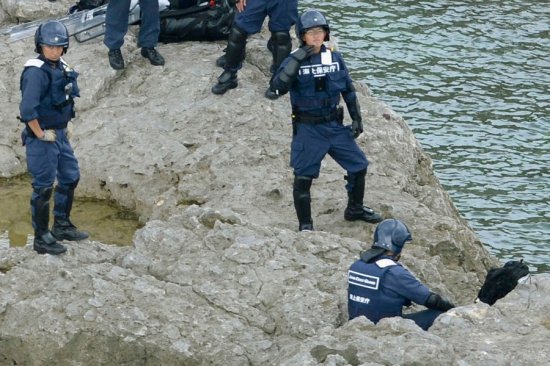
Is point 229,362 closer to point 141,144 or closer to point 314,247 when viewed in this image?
point 314,247

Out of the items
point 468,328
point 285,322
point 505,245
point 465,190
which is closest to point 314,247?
point 285,322

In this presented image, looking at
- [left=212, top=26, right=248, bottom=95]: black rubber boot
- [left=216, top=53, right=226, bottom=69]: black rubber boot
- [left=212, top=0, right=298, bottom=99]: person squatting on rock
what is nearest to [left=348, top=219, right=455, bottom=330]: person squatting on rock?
[left=212, top=0, right=298, bottom=99]: person squatting on rock

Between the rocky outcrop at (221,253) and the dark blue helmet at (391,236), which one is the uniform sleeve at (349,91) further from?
the dark blue helmet at (391,236)

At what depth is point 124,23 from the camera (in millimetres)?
15414

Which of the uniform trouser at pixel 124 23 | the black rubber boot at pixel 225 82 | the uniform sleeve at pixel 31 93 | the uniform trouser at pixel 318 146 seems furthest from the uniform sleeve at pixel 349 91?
the uniform trouser at pixel 124 23

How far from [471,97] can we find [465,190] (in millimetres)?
3693

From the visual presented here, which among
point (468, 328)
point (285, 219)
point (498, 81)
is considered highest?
point (468, 328)

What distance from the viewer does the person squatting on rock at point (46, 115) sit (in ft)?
36.8

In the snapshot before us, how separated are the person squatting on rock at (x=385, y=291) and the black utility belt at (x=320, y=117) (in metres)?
2.19

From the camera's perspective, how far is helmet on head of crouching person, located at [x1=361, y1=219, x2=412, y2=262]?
10.6 meters

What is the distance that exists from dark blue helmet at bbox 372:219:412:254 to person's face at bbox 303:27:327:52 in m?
2.34

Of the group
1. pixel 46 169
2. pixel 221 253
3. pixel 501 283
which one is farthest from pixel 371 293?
pixel 46 169

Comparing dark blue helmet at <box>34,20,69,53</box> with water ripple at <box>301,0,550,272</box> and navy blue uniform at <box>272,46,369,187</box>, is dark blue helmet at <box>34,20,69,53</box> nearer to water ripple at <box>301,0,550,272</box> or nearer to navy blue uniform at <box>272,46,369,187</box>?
navy blue uniform at <box>272,46,369,187</box>

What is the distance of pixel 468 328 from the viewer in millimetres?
10016
